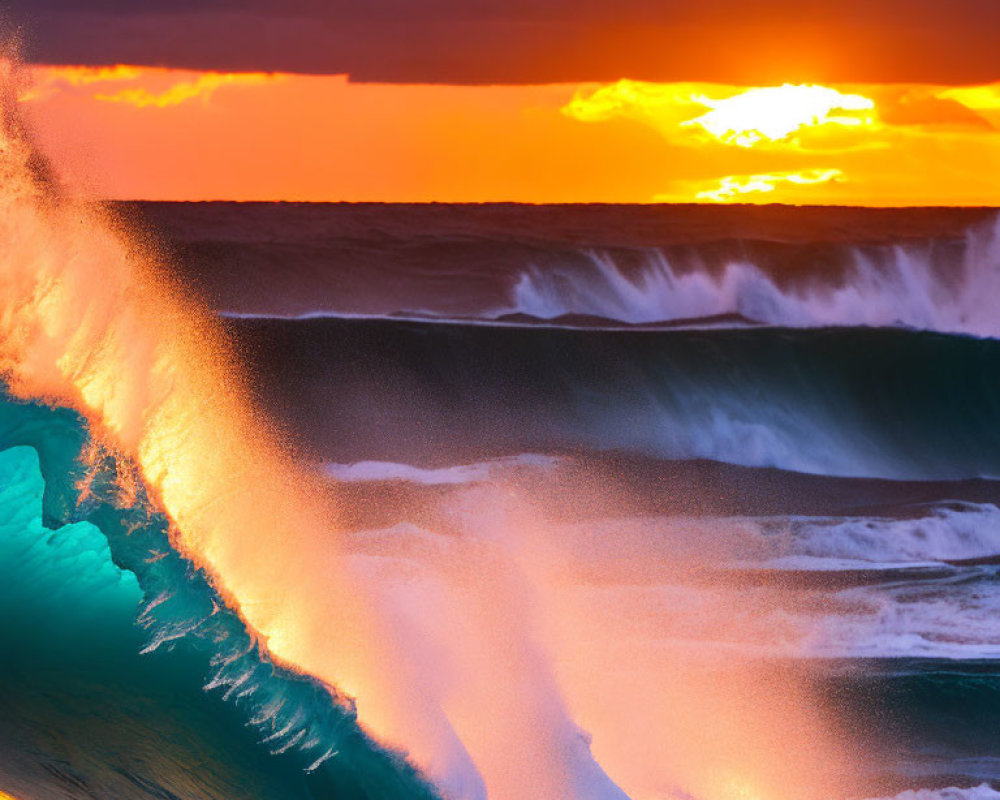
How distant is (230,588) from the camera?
3.98 m

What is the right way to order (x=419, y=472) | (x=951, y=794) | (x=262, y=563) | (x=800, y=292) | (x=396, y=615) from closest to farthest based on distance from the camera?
(x=262, y=563) < (x=396, y=615) < (x=951, y=794) < (x=419, y=472) < (x=800, y=292)

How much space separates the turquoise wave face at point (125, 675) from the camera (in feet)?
12.0

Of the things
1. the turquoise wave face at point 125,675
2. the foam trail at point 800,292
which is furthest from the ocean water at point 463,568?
the foam trail at point 800,292

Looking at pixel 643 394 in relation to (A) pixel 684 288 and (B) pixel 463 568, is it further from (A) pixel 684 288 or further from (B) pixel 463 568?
(B) pixel 463 568

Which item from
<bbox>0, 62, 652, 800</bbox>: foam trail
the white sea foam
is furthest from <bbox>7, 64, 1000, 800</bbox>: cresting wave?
the white sea foam

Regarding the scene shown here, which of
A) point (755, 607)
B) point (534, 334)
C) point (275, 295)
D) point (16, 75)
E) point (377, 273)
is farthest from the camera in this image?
point (377, 273)

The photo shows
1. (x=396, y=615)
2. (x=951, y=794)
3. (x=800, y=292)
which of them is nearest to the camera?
(x=396, y=615)

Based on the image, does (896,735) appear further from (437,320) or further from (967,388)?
(437,320)

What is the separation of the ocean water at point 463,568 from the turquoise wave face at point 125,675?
1 centimetres

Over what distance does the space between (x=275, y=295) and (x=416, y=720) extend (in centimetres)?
1165

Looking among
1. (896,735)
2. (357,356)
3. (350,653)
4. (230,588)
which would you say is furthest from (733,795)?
(357,356)

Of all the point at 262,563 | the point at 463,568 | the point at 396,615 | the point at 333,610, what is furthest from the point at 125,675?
the point at 463,568

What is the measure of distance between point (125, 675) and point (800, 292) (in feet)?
40.6

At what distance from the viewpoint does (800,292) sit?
14.8m
